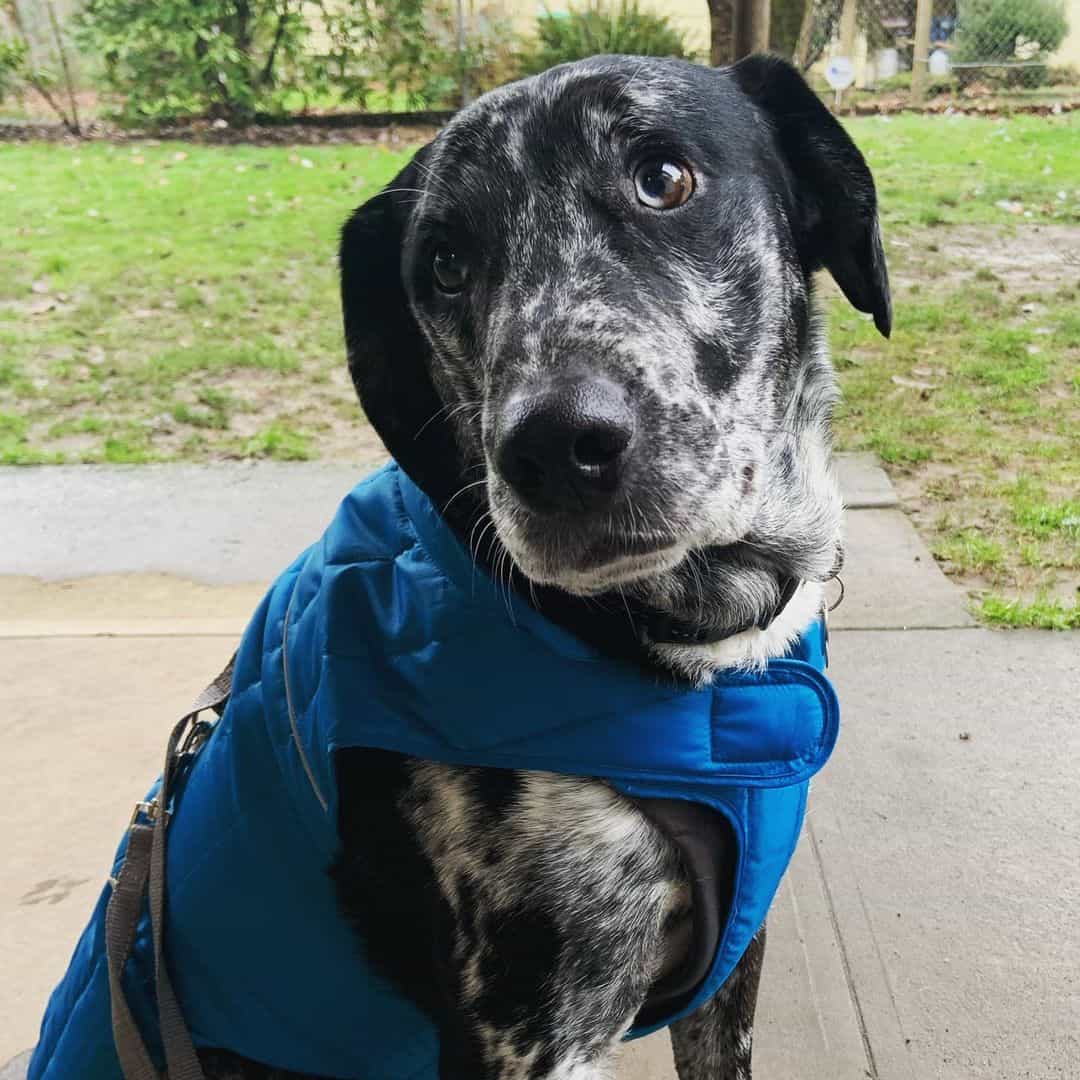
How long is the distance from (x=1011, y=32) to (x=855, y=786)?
7.54 meters

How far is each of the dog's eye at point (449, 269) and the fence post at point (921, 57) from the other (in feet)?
24.5

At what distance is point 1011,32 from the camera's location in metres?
7.86

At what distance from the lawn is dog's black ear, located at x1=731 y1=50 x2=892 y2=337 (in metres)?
1.65

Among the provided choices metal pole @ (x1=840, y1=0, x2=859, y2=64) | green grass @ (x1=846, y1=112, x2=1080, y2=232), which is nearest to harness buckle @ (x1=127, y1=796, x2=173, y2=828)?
green grass @ (x1=846, y1=112, x2=1080, y2=232)

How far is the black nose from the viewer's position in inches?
44.1

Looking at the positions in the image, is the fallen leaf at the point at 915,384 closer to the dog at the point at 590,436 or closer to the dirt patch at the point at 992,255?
the dirt patch at the point at 992,255

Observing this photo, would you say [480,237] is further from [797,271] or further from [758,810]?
[758,810]

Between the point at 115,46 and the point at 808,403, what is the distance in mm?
8849

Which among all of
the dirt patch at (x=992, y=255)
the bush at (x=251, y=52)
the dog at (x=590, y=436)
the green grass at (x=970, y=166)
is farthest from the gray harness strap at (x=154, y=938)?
the bush at (x=251, y=52)

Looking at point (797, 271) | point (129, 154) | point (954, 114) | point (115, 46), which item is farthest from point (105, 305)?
point (954, 114)

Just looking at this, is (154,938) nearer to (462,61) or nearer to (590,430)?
(590,430)

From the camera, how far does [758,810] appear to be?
1.28 metres

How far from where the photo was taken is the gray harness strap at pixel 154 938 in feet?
4.52

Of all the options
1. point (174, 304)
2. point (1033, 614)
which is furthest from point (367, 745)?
point (174, 304)
